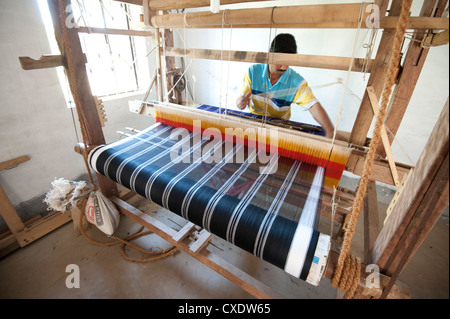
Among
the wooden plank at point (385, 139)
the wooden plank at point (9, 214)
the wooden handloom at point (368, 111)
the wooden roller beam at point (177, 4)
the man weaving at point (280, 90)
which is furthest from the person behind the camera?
the wooden plank at point (9, 214)

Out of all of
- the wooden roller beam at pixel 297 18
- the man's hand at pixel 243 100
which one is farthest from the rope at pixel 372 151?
the man's hand at pixel 243 100

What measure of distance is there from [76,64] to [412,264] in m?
3.24

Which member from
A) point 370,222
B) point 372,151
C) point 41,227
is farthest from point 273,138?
point 41,227

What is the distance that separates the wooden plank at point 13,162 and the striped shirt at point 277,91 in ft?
6.94

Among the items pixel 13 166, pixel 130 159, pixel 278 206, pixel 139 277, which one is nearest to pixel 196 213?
pixel 278 206

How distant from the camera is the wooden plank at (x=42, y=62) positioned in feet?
4.20

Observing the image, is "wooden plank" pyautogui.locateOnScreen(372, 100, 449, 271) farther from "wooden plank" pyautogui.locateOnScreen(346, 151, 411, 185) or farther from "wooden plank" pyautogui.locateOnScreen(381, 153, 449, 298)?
"wooden plank" pyautogui.locateOnScreen(346, 151, 411, 185)

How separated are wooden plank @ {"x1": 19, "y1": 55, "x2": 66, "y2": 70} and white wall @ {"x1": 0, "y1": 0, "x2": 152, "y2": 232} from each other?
2.31ft

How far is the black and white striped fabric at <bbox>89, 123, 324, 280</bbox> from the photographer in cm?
98

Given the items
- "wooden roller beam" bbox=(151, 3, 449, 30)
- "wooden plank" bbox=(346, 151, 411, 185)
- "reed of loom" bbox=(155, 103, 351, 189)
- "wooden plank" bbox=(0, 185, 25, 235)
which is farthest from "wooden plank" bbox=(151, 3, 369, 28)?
"wooden plank" bbox=(0, 185, 25, 235)

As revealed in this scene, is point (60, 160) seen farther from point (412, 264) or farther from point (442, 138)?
point (412, 264)

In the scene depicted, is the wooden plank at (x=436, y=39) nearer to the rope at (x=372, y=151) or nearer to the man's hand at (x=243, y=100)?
the rope at (x=372, y=151)

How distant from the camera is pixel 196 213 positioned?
3.80ft
